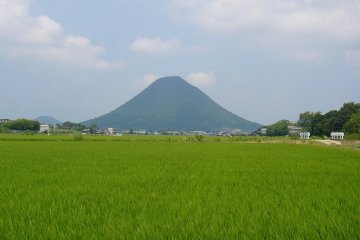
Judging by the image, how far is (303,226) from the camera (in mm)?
3439

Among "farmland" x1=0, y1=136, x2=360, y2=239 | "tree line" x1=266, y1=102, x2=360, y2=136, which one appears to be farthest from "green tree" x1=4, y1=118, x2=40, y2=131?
"farmland" x1=0, y1=136, x2=360, y2=239

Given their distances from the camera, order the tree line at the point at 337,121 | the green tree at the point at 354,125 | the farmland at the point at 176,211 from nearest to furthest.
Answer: the farmland at the point at 176,211, the green tree at the point at 354,125, the tree line at the point at 337,121

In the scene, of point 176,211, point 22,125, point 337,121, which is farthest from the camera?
point 22,125

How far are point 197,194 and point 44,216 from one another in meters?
2.12

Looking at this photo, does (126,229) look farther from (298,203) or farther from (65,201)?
(298,203)

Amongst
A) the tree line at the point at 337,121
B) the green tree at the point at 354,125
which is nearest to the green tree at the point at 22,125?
the tree line at the point at 337,121

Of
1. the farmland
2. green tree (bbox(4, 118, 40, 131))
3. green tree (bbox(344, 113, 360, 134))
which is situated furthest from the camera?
green tree (bbox(4, 118, 40, 131))

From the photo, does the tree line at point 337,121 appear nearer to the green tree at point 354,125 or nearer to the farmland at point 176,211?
the green tree at point 354,125

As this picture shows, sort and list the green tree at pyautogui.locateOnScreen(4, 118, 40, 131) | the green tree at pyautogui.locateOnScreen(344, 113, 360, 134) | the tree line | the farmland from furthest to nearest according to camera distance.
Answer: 1. the green tree at pyautogui.locateOnScreen(4, 118, 40, 131)
2. the tree line
3. the green tree at pyautogui.locateOnScreen(344, 113, 360, 134)
4. the farmland

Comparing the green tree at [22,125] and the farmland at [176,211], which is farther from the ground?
the green tree at [22,125]

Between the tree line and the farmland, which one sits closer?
the farmland

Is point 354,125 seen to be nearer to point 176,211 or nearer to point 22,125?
point 176,211

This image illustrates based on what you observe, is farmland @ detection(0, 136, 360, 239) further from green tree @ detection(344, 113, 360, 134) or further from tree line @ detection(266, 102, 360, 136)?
tree line @ detection(266, 102, 360, 136)

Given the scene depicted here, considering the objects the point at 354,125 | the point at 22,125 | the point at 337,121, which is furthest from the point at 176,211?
the point at 22,125
